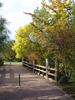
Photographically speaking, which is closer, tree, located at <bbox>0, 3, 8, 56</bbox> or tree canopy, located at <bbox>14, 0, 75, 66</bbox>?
tree canopy, located at <bbox>14, 0, 75, 66</bbox>

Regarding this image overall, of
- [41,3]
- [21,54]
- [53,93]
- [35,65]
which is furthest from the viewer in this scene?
[21,54]

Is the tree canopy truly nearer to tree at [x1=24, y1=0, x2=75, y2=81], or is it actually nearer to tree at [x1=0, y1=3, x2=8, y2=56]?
tree at [x1=24, y1=0, x2=75, y2=81]

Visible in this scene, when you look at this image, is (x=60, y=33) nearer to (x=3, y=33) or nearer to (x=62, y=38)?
(x=62, y=38)

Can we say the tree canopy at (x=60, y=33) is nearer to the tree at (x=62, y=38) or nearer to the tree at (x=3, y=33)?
the tree at (x=62, y=38)

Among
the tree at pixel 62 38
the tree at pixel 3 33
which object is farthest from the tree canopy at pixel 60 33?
the tree at pixel 3 33

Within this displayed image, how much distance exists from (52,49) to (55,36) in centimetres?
98

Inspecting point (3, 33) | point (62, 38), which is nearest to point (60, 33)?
point (62, 38)

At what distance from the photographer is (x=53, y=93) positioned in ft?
55.9

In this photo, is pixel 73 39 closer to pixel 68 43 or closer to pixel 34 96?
pixel 68 43

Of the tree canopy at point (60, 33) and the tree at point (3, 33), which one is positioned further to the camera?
the tree at point (3, 33)

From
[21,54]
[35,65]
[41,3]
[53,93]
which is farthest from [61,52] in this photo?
[21,54]

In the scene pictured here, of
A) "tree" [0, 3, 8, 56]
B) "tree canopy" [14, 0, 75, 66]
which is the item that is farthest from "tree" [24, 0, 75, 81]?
"tree" [0, 3, 8, 56]

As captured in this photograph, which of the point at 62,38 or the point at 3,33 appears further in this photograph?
the point at 3,33

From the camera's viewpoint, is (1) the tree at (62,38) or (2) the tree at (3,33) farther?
(2) the tree at (3,33)
